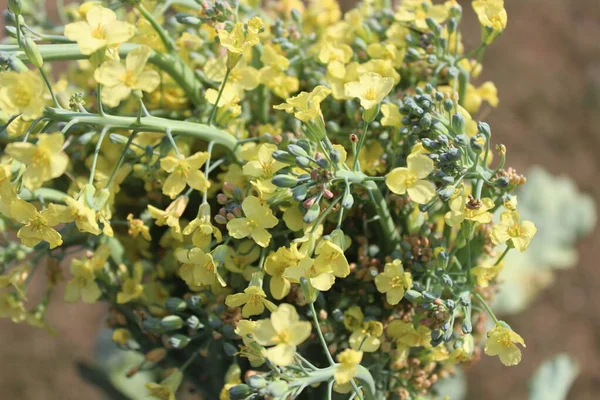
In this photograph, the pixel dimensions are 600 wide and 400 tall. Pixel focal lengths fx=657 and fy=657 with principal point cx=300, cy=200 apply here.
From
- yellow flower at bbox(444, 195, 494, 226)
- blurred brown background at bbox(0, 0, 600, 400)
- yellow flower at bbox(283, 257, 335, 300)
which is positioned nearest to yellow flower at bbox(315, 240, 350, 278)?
yellow flower at bbox(283, 257, 335, 300)

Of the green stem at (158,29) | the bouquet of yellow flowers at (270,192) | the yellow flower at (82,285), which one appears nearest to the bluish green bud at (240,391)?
the bouquet of yellow flowers at (270,192)

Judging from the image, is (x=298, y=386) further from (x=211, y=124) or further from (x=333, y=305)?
(x=211, y=124)

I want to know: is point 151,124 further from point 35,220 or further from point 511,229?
point 511,229

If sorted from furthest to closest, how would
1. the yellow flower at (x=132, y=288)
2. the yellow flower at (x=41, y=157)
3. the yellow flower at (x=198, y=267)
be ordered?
the yellow flower at (x=132, y=288)
the yellow flower at (x=198, y=267)
the yellow flower at (x=41, y=157)

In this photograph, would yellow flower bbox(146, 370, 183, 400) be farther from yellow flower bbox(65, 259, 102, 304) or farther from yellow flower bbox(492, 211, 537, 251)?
yellow flower bbox(492, 211, 537, 251)

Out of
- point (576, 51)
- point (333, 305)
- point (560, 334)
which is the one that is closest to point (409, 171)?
point (333, 305)

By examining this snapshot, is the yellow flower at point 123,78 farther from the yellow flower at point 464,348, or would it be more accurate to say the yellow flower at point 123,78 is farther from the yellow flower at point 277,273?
the yellow flower at point 464,348
